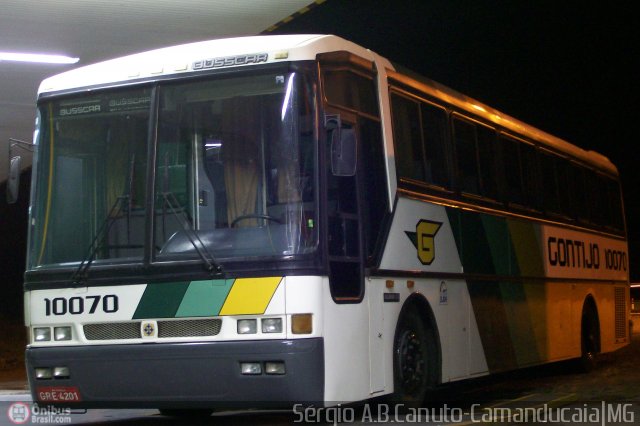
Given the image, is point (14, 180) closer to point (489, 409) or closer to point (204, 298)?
point (204, 298)

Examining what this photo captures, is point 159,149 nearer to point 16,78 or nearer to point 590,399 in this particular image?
point 590,399

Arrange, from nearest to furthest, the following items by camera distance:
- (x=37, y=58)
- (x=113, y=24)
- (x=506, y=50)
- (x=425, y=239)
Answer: (x=425, y=239) < (x=113, y=24) < (x=37, y=58) < (x=506, y=50)

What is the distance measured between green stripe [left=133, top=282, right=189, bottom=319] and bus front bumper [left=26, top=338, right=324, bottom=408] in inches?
10.5

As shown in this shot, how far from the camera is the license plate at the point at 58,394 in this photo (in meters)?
9.46

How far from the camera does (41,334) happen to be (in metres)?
9.73

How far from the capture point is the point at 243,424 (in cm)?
1071

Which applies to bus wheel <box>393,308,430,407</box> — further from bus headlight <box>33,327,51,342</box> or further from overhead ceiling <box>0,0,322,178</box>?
overhead ceiling <box>0,0,322,178</box>

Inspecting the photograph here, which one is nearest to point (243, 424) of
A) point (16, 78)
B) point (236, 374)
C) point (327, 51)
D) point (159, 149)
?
point (236, 374)

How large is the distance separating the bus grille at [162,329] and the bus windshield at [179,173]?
547 mm

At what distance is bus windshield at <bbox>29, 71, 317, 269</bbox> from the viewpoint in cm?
902

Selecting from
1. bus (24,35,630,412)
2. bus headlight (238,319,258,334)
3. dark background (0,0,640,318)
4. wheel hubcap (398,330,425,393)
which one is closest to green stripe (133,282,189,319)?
bus (24,35,630,412)

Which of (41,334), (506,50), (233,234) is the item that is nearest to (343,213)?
(233,234)

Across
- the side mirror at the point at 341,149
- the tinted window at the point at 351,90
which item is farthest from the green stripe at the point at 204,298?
the tinted window at the point at 351,90

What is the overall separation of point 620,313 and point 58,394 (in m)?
12.0
